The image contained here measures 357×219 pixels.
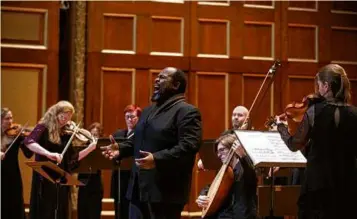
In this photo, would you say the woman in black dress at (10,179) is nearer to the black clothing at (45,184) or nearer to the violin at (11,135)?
the violin at (11,135)

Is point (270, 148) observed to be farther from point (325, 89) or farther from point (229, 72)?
point (229, 72)

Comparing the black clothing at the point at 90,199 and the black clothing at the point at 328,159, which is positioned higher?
the black clothing at the point at 328,159

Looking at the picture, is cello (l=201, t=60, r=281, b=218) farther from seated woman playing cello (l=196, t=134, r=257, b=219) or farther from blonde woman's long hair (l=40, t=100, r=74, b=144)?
blonde woman's long hair (l=40, t=100, r=74, b=144)

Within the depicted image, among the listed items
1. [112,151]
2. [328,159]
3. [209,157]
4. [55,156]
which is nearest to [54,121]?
[55,156]

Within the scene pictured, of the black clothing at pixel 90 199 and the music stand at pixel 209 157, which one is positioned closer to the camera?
the music stand at pixel 209 157

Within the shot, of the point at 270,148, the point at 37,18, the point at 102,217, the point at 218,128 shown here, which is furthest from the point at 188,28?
the point at 270,148

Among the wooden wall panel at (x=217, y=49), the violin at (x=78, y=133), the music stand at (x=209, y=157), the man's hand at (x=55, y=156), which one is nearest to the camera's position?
the music stand at (x=209, y=157)

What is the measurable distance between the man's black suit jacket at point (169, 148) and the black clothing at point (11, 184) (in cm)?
260

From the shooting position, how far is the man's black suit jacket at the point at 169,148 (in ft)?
13.1

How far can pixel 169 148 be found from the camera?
4.08m

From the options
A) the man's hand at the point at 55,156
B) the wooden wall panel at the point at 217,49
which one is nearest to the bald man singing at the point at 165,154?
the man's hand at the point at 55,156

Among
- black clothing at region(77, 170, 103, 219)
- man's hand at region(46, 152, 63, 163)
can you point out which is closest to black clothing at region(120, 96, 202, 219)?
man's hand at region(46, 152, 63, 163)

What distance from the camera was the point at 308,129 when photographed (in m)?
3.93

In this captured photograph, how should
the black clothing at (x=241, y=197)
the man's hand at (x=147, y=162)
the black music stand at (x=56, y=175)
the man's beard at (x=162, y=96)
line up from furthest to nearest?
the black music stand at (x=56, y=175), the black clothing at (x=241, y=197), the man's beard at (x=162, y=96), the man's hand at (x=147, y=162)
